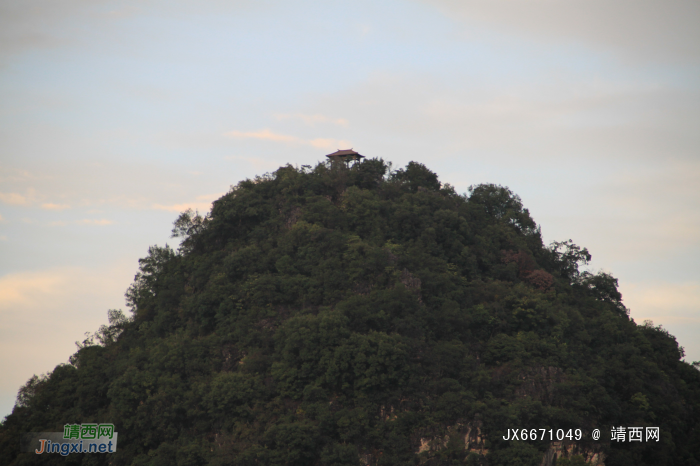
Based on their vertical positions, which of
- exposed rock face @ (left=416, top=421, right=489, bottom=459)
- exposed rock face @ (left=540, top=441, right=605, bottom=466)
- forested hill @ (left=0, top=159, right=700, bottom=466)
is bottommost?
exposed rock face @ (left=540, top=441, right=605, bottom=466)

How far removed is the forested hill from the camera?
33.8m

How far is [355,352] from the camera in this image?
3406cm

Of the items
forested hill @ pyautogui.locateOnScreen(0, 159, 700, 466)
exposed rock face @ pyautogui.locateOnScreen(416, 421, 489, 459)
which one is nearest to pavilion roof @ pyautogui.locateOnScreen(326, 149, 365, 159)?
forested hill @ pyautogui.locateOnScreen(0, 159, 700, 466)

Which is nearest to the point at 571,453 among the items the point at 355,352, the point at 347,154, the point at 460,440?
the point at 460,440

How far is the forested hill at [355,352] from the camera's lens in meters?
33.8

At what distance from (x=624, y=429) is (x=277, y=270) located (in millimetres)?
20471

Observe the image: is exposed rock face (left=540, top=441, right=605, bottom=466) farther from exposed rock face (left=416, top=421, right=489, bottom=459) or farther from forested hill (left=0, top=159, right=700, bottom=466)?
exposed rock face (left=416, top=421, right=489, bottom=459)

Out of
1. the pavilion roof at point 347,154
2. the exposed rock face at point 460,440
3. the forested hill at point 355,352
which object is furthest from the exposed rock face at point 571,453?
the pavilion roof at point 347,154

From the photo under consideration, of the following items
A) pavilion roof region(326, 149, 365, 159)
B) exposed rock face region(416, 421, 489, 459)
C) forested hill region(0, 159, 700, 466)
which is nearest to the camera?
exposed rock face region(416, 421, 489, 459)

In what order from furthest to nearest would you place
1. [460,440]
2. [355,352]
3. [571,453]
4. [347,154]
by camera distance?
1. [347,154]
2. [571,453]
3. [355,352]
4. [460,440]

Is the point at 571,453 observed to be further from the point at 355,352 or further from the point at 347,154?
the point at 347,154

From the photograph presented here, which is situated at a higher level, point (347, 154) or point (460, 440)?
point (347, 154)

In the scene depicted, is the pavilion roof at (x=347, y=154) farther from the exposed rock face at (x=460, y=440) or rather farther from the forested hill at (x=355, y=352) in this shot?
the exposed rock face at (x=460, y=440)

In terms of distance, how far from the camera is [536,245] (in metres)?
49.6
